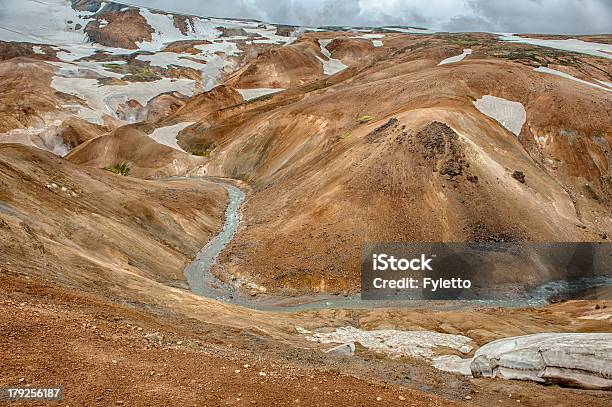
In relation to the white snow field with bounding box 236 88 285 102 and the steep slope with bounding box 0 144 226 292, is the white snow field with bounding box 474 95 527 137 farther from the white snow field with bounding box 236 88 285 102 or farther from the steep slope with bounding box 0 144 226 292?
the white snow field with bounding box 236 88 285 102

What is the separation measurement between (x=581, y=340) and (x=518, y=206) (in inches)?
1175

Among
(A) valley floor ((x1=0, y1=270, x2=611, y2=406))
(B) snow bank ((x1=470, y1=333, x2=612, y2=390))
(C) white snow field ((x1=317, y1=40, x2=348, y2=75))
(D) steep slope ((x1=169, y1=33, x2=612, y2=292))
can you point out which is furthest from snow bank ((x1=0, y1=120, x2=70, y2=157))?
(B) snow bank ((x1=470, y1=333, x2=612, y2=390))

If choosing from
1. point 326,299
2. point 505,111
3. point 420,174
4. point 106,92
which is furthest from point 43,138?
point 505,111

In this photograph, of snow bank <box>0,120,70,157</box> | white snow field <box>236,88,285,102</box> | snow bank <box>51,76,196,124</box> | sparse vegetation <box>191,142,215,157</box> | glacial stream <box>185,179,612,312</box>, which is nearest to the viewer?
glacial stream <box>185,179,612,312</box>

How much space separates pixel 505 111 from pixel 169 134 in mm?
67275

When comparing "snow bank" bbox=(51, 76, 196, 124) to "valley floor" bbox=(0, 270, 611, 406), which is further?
"snow bank" bbox=(51, 76, 196, 124)

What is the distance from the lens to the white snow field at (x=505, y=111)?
61.2 meters

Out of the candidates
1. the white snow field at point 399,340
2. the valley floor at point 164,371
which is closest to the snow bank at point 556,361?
the valley floor at point 164,371

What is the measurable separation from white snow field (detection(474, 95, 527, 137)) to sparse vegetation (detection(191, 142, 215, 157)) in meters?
48.1

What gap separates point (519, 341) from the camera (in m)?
18.0

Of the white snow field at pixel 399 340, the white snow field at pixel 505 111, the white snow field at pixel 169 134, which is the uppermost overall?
the white snow field at pixel 169 134

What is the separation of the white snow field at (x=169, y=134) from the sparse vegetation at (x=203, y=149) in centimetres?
300

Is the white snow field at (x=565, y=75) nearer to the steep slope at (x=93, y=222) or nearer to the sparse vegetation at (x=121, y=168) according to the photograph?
the steep slope at (x=93, y=222)

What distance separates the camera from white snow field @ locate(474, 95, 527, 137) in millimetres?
61156
